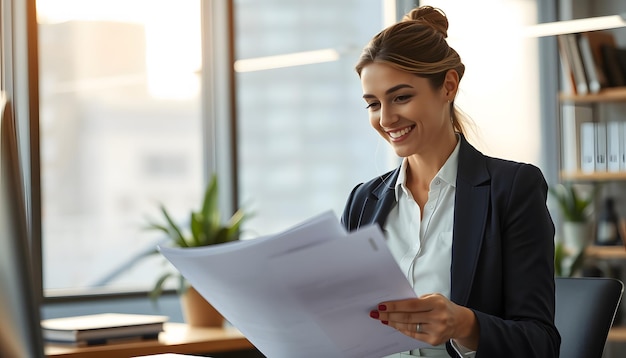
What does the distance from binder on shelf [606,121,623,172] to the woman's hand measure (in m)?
2.73

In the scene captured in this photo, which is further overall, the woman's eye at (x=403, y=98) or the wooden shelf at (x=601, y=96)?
the wooden shelf at (x=601, y=96)

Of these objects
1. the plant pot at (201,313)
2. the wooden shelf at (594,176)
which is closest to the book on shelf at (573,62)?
the wooden shelf at (594,176)

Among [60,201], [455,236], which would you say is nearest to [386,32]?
[455,236]

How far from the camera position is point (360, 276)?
124cm

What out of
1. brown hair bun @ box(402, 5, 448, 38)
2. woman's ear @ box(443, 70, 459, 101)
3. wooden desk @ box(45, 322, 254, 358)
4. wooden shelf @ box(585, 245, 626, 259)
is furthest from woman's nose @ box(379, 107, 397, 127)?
wooden shelf @ box(585, 245, 626, 259)

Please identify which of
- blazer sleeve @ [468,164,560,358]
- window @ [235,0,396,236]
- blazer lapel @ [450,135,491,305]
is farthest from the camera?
window @ [235,0,396,236]

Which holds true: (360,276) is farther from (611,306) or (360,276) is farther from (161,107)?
(161,107)

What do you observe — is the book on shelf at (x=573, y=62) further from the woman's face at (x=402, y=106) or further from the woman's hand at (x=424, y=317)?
the woman's hand at (x=424, y=317)

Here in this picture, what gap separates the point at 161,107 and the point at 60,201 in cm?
66

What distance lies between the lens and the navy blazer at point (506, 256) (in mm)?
1533

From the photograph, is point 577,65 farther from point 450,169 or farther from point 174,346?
point 450,169

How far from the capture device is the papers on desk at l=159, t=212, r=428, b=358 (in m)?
1.18

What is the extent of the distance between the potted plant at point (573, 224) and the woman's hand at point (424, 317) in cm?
267

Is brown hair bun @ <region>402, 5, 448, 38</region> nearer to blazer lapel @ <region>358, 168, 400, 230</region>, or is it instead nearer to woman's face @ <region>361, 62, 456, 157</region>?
woman's face @ <region>361, 62, 456, 157</region>
